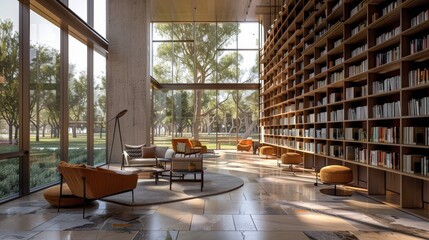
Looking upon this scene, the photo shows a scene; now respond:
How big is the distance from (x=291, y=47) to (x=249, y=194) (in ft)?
21.3

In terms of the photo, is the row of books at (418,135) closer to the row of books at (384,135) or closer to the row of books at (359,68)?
the row of books at (384,135)

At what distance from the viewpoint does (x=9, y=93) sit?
18.5 ft

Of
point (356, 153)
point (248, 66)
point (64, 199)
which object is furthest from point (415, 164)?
point (248, 66)

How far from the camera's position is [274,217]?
15.1 feet

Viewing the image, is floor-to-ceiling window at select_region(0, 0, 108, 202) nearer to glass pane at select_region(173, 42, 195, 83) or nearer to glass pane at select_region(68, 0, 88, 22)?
glass pane at select_region(68, 0, 88, 22)

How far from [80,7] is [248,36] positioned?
10275 millimetres

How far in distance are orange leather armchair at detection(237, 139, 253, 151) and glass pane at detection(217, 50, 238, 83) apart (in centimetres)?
322

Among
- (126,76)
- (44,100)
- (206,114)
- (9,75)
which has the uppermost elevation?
(126,76)

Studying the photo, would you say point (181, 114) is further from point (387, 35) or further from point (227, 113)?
point (387, 35)

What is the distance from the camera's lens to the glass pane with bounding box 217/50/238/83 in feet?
57.4

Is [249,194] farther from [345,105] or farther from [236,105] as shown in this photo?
[236,105]

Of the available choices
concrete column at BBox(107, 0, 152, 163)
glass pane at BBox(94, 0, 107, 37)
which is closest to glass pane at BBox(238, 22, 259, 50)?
concrete column at BBox(107, 0, 152, 163)

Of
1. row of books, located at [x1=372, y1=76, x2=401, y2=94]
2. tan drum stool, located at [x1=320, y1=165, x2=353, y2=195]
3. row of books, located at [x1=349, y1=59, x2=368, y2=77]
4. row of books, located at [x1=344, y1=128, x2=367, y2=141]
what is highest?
row of books, located at [x1=349, y1=59, x2=368, y2=77]

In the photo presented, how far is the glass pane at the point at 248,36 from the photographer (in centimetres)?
1748
